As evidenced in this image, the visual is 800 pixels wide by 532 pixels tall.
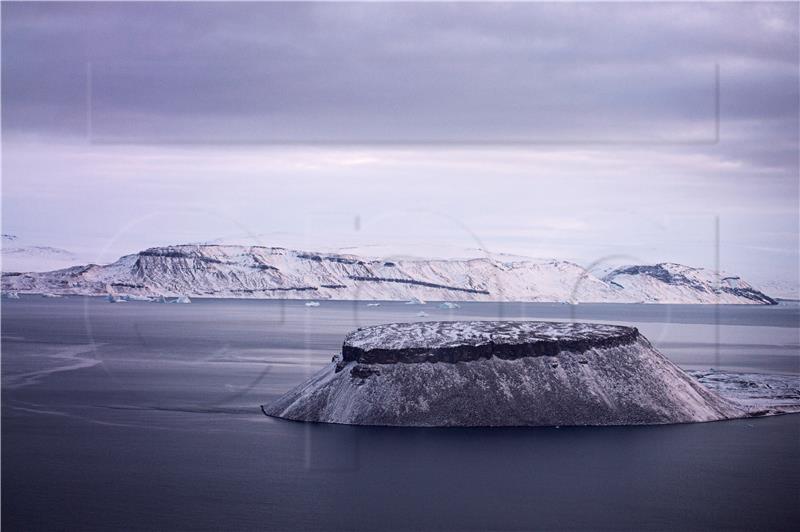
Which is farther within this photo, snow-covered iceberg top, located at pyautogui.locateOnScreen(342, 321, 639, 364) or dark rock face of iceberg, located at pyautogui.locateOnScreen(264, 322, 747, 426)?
snow-covered iceberg top, located at pyautogui.locateOnScreen(342, 321, 639, 364)

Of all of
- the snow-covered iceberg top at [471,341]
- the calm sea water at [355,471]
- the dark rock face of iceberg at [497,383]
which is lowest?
the calm sea water at [355,471]

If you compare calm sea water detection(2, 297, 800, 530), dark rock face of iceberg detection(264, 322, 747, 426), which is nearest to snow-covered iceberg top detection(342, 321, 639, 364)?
dark rock face of iceberg detection(264, 322, 747, 426)

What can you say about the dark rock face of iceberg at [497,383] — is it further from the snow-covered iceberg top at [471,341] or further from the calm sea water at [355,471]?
the calm sea water at [355,471]

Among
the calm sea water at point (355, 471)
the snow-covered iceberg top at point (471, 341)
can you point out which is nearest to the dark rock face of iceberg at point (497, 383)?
the snow-covered iceberg top at point (471, 341)

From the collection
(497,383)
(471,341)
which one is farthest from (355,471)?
(471,341)

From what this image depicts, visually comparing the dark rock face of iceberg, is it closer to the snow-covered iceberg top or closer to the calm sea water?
the snow-covered iceberg top

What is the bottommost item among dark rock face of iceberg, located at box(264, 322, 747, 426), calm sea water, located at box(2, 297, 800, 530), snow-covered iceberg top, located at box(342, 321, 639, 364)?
calm sea water, located at box(2, 297, 800, 530)

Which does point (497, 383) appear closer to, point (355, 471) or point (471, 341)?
point (471, 341)

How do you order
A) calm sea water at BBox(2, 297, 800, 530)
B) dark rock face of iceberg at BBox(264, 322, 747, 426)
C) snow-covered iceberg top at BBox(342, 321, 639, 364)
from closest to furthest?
calm sea water at BBox(2, 297, 800, 530), dark rock face of iceberg at BBox(264, 322, 747, 426), snow-covered iceberg top at BBox(342, 321, 639, 364)

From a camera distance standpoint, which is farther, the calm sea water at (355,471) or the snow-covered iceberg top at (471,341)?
the snow-covered iceberg top at (471,341)
